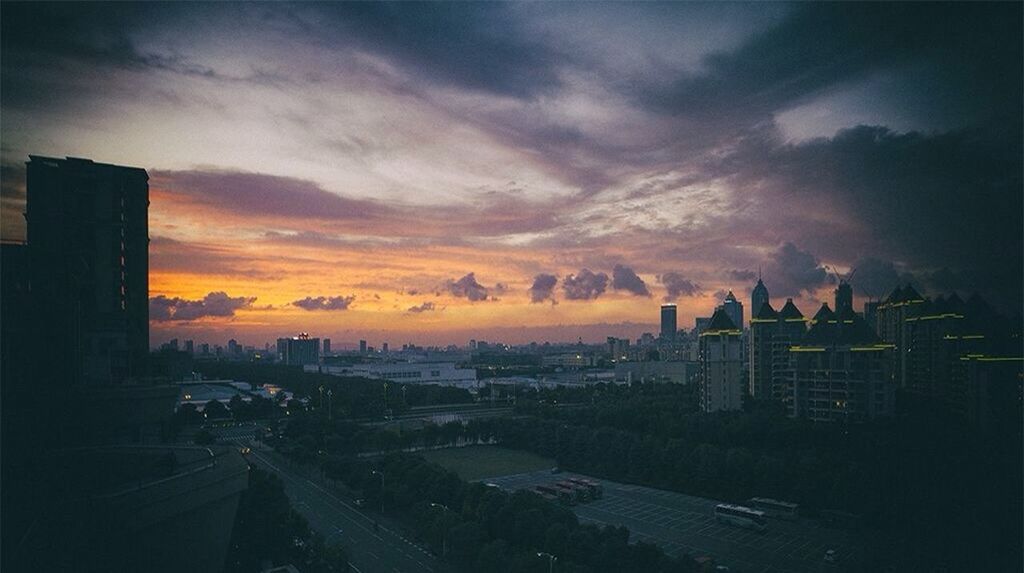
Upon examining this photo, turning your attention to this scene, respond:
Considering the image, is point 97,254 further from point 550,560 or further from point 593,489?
point 593,489

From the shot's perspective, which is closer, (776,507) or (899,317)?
(776,507)

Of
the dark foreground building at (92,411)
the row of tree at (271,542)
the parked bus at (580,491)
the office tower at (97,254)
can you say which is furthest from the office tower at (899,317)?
the office tower at (97,254)

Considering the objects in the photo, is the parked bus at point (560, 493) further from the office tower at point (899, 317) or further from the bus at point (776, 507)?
the office tower at point (899, 317)

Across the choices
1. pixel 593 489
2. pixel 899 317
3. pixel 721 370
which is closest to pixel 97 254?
pixel 593 489

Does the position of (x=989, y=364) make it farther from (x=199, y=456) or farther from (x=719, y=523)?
(x=199, y=456)

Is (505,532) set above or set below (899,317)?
below

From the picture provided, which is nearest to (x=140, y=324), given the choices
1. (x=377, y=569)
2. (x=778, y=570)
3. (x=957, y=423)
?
(x=377, y=569)

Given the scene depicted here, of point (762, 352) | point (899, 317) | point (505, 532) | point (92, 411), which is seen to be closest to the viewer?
point (92, 411)

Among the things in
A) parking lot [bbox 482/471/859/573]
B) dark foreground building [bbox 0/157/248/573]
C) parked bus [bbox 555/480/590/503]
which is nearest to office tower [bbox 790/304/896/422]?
parking lot [bbox 482/471/859/573]
